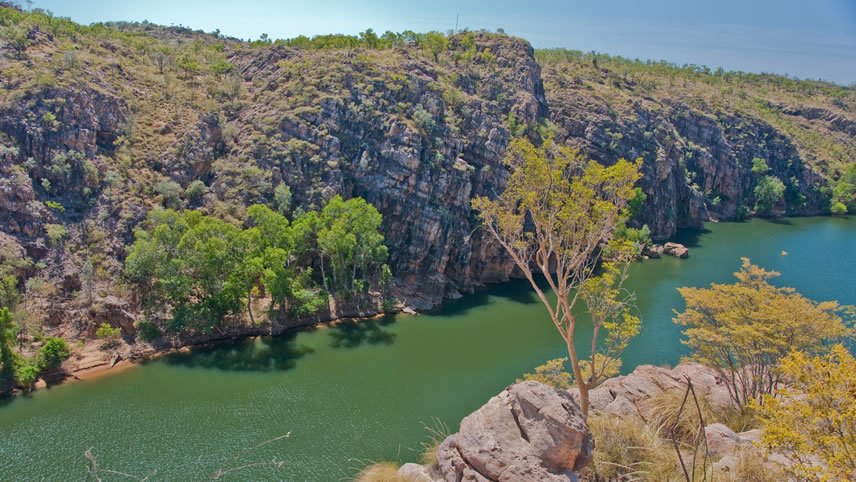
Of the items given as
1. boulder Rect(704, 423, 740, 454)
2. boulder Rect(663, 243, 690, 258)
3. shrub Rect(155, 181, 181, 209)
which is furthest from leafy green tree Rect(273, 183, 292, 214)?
boulder Rect(663, 243, 690, 258)

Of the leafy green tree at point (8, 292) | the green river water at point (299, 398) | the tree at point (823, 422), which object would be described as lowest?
the green river water at point (299, 398)

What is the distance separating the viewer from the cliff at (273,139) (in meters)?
38.8

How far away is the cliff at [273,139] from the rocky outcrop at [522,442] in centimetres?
3082

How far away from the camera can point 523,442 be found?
1519 cm

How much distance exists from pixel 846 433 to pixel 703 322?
16.1 metres

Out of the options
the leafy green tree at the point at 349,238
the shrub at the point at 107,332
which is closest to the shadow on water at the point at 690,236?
the leafy green tree at the point at 349,238

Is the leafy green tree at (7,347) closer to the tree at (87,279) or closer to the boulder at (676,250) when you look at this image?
the tree at (87,279)

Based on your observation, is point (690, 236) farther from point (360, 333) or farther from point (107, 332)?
point (107, 332)

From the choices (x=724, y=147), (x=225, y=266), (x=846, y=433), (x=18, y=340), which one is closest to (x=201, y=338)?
(x=225, y=266)

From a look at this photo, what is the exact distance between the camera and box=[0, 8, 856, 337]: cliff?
3875 cm

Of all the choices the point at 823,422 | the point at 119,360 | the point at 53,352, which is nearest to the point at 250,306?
the point at 119,360

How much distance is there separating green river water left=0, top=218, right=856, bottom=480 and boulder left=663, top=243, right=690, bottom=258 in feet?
55.4

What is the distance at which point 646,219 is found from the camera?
7156 cm

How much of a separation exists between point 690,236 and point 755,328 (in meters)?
59.4
